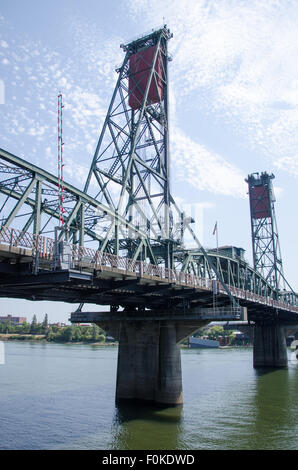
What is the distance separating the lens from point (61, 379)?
2383 inches

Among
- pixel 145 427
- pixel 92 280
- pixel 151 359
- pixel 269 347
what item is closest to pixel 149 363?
pixel 151 359

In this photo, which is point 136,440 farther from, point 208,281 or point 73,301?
point 208,281

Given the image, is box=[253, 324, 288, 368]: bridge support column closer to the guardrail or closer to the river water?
the river water

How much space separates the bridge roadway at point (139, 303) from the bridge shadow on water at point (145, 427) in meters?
2.86

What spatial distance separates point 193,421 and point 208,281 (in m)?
13.4

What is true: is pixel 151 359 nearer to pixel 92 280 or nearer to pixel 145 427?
pixel 145 427

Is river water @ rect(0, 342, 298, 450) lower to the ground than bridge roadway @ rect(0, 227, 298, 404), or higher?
lower

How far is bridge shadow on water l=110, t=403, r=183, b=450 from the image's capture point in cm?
2775

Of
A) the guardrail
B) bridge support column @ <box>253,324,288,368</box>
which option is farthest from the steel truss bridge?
bridge support column @ <box>253,324,288,368</box>

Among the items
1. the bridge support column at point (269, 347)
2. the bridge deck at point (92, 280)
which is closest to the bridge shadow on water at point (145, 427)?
the bridge deck at point (92, 280)

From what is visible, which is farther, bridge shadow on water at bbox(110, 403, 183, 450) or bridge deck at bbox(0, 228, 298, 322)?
bridge shadow on water at bbox(110, 403, 183, 450)

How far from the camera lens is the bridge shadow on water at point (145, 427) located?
91.0ft

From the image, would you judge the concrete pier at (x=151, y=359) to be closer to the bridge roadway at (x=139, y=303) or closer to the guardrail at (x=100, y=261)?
the bridge roadway at (x=139, y=303)
